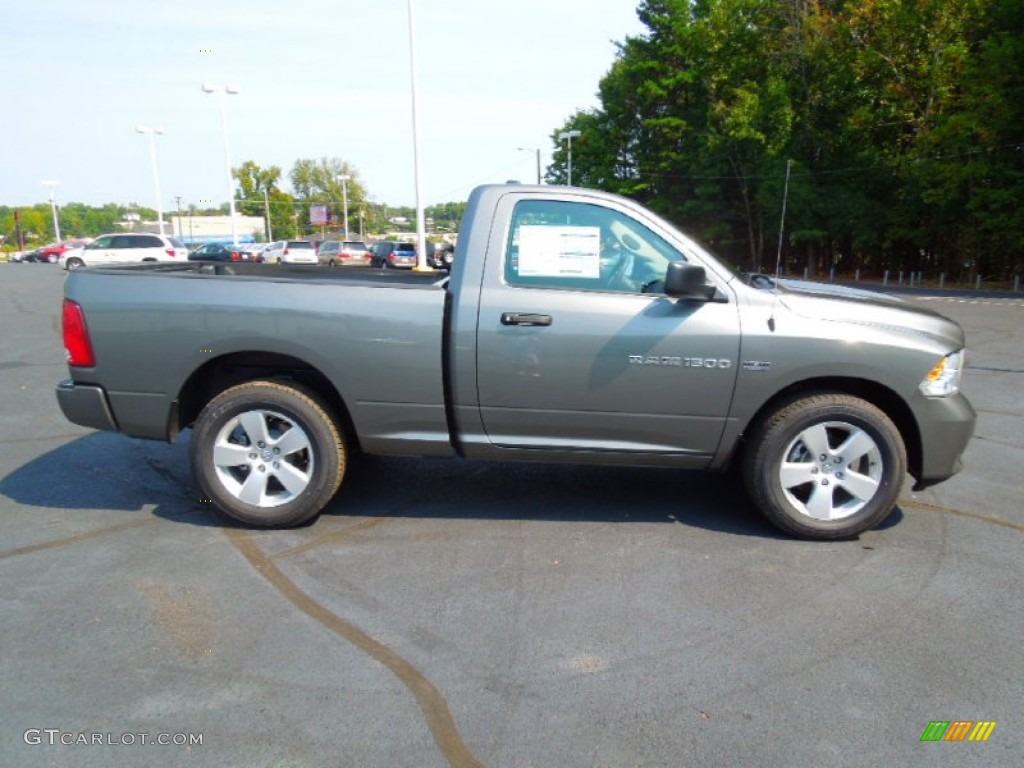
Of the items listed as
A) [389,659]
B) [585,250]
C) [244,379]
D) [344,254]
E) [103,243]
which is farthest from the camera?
[344,254]

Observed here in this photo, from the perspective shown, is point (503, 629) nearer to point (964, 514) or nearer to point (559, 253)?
point (559, 253)

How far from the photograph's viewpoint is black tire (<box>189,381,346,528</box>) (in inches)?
156

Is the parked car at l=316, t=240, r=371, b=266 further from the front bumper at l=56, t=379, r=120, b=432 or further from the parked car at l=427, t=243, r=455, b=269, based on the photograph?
the front bumper at l=56, t=379, r=120, b=432

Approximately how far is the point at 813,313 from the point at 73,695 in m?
3.78

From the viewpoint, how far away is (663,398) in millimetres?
3812

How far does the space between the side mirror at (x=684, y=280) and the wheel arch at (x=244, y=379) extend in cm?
192

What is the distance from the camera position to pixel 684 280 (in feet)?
11.6

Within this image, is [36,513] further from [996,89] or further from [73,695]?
[996,89]

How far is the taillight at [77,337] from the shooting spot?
3941mm

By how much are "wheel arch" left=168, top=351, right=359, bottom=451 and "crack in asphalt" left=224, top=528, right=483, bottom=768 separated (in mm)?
854

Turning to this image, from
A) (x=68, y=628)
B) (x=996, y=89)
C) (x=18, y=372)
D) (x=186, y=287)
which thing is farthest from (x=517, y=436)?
(x=996, y=89)

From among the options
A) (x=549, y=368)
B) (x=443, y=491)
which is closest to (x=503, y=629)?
(x=549, y=368)

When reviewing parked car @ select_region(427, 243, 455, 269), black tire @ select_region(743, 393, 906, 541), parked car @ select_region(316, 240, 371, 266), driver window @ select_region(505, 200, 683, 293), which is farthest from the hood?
parked car @ select_region(316, 240, 371, 266)

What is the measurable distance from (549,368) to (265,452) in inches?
67.1
